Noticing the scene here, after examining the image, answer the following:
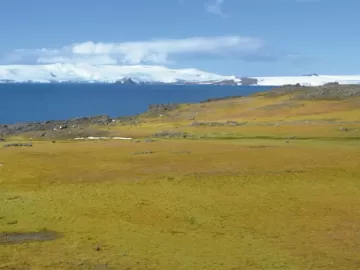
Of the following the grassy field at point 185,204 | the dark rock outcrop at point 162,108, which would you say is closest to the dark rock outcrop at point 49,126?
the dark rock outcrop at point 162,108

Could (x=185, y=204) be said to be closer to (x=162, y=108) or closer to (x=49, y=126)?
(x=49, y=126)

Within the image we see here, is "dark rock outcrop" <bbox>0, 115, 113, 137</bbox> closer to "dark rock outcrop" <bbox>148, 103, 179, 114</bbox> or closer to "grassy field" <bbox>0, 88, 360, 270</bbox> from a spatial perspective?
"dark rock outcrop" <bbox>148, 103, 179, 114</bbox>

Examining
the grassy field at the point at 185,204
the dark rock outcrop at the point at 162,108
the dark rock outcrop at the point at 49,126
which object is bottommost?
the grassy field at the point at 185,204

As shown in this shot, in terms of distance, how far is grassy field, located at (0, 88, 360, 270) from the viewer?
2008 centimetres

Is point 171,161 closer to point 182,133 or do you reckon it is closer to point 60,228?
point 60,228

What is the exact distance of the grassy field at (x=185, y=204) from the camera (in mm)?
20078

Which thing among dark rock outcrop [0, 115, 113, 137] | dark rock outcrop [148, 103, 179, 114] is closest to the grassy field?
dark rock outcrop [0, 115, 113, 137]

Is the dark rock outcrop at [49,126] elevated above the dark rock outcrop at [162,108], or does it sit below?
below

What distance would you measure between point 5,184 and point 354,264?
75.1 feet

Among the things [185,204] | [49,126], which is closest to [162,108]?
[49,126]

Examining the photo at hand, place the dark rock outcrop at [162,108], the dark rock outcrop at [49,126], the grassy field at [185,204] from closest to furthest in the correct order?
the grassy field at [185,204]
the dark rock outcrop at [49,126]
the dark rock outcrop at [162,108]

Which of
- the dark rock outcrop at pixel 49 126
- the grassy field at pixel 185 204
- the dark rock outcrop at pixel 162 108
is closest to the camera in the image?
the grassy field at pixel 185 204

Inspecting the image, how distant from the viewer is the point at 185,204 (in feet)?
93.8

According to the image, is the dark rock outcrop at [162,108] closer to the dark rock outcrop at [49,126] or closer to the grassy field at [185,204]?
the dark rock outcrop at [49,126]
